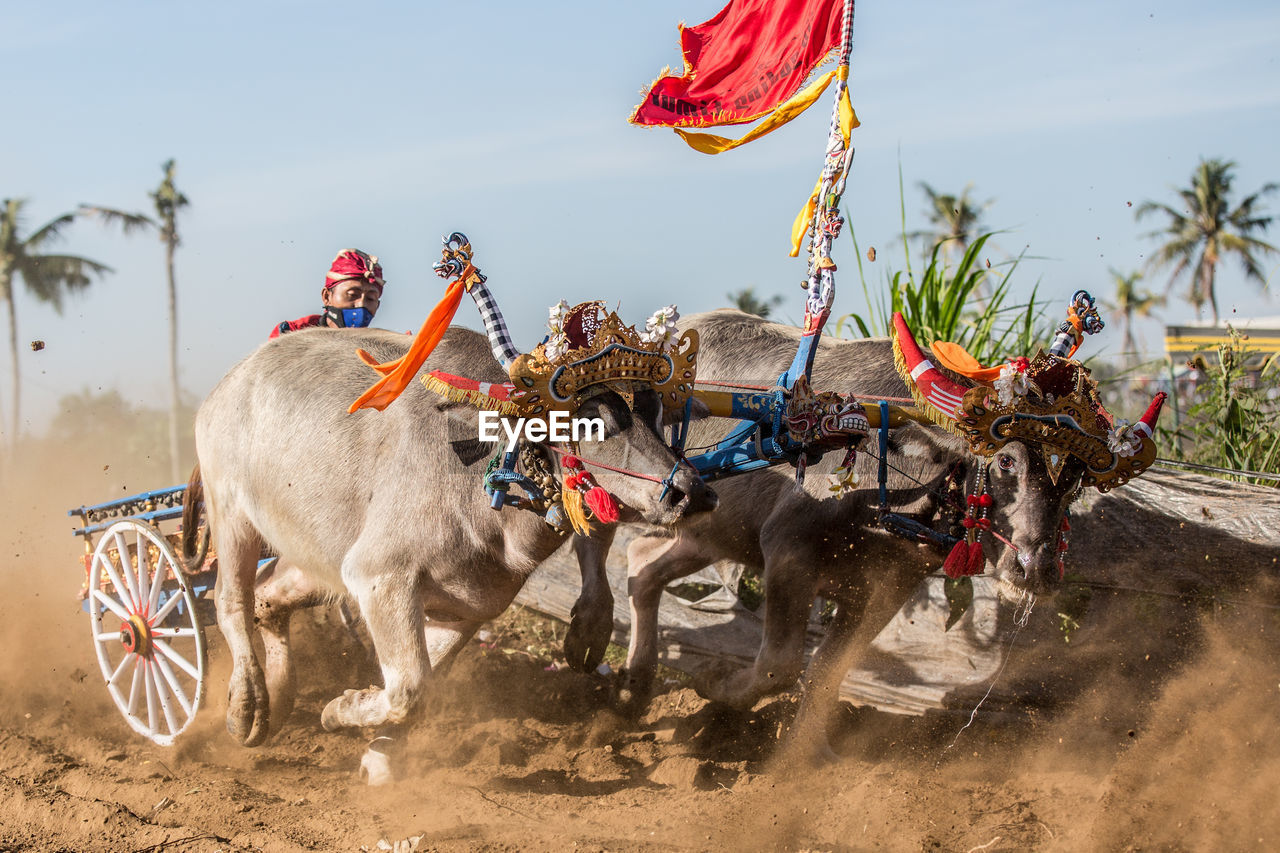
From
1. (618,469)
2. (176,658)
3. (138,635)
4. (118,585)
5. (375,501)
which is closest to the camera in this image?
(618,469)

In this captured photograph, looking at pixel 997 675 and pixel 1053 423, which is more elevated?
pixel 1053 423

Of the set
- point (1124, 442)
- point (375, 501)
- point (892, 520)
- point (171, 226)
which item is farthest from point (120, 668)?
point (171, 226)

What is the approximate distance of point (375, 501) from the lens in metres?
4.73

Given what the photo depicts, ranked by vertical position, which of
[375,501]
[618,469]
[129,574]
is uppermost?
[618,469]

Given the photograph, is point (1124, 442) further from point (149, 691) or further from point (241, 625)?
point (149, 691)

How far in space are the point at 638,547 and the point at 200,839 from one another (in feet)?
10.1

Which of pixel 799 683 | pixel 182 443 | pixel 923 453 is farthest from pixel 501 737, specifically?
pixel 182 443

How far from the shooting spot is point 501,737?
19.3 feet

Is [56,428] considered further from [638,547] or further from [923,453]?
[923,453]

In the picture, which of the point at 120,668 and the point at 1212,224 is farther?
the point at 1212,224

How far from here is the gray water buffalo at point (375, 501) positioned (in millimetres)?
4465

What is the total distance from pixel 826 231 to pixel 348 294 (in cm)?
287

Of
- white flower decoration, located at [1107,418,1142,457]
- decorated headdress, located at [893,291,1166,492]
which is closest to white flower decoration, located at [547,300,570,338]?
decorated headdress, located at [893,291,1166,492]

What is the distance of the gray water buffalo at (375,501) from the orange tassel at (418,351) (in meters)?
0.43
